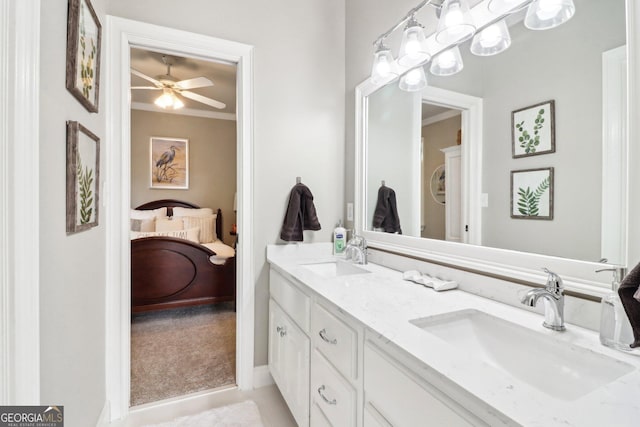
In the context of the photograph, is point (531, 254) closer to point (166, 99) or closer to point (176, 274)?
point (176, 274)

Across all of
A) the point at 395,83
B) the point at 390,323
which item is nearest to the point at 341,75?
the point at 395,83

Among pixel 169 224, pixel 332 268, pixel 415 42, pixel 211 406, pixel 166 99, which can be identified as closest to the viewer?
pixel 415 42

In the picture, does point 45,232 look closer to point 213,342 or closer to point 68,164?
point 68,164

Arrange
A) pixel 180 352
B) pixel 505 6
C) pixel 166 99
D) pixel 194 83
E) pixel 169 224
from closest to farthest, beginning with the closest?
1. pixel 505 6
2. pixel 180 352
3. pixel 194 83
4. pixel 166 99
5. pixel 169 224

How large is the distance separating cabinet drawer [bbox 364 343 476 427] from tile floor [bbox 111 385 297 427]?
1054 millimetres

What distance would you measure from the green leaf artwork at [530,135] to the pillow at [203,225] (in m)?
4.14

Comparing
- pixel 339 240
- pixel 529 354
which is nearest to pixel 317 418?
pixel 529 354

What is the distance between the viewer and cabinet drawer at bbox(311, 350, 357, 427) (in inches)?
39.2

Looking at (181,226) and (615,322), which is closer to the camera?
(615,322)

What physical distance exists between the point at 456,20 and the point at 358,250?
1257mm

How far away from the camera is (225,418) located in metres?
1.68

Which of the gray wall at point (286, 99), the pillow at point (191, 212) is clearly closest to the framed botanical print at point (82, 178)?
the gray wall at point (286, 99)

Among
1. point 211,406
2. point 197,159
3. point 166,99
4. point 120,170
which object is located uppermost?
point 166,99

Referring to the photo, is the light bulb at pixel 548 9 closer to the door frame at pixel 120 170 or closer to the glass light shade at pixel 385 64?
the glass light shade at pixel 385 64
